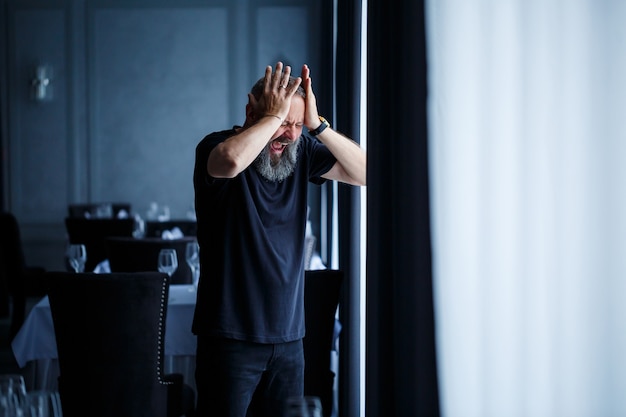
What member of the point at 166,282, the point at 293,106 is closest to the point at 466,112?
the point at 293,106

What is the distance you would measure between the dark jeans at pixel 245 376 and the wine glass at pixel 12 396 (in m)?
0.68

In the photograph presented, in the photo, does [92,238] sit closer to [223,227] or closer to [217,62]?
[217,62]

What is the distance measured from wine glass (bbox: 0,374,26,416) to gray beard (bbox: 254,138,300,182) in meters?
0.94

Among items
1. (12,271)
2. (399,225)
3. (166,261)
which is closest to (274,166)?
(399,225)

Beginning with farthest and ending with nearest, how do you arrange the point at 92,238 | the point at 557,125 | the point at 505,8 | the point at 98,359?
the point at 92,238, the point at 98,359, the point at 505,8, the point at 557,125

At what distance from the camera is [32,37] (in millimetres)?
8656

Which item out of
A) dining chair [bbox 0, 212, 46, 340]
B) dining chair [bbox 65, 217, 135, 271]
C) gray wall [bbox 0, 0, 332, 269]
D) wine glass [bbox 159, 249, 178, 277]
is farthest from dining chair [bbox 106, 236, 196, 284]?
gray wall [bbox 0, 0, 332, 269]

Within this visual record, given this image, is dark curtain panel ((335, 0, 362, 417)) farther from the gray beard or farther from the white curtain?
the white curtain

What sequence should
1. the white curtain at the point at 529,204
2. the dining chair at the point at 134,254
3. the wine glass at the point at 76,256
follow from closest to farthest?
1. the white curtain at the point at 529,204
2. the wine glass at the point at 76,256
3. the dining chair at the point at 134,254

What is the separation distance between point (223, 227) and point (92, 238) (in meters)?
4.19

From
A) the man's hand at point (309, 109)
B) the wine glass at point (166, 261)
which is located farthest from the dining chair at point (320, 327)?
the wine glass at point (166, 261)

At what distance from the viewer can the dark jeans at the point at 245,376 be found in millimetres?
2328

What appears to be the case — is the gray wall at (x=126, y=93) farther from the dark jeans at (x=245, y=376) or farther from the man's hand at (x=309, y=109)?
the dark jeans at (x=245, y=376)

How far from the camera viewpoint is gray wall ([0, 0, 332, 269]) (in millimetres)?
8656
